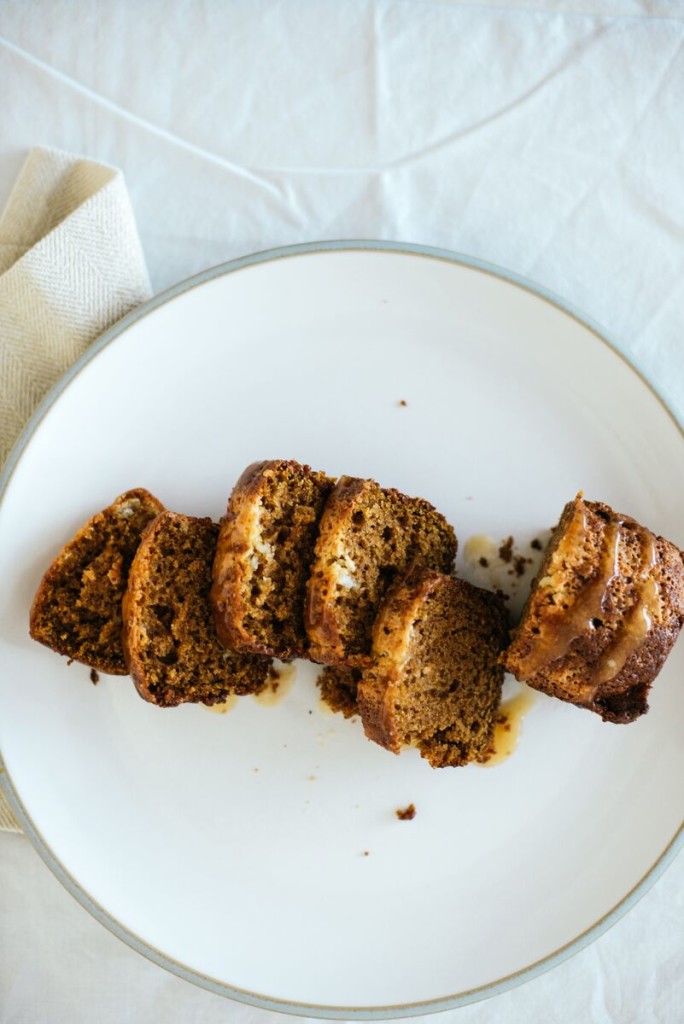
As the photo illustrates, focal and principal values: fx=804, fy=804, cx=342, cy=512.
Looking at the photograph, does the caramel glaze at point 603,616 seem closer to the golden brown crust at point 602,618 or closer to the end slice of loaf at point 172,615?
the golden brown crust at point 602,618

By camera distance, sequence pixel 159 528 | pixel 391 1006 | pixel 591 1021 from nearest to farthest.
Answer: pixel 159 528 → pixel 391 1006 → pixel 591 1021

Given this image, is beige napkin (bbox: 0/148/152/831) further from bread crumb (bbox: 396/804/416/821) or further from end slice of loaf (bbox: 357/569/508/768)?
end slice of loaf (bbox: 357/569/508/768)

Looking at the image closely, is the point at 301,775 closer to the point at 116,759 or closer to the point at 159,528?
the point at 116,759

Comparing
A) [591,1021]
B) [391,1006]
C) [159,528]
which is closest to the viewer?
[159,528]

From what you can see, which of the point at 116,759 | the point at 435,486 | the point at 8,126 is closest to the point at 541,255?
the point at 435,486

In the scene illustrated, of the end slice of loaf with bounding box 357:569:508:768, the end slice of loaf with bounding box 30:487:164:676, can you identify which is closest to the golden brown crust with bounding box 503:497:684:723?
the end slice of loaf with bounding box 357:569:508:768

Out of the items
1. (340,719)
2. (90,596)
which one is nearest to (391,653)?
(340,719)

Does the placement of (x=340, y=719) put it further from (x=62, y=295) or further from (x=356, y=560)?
(x=62, y=295)
